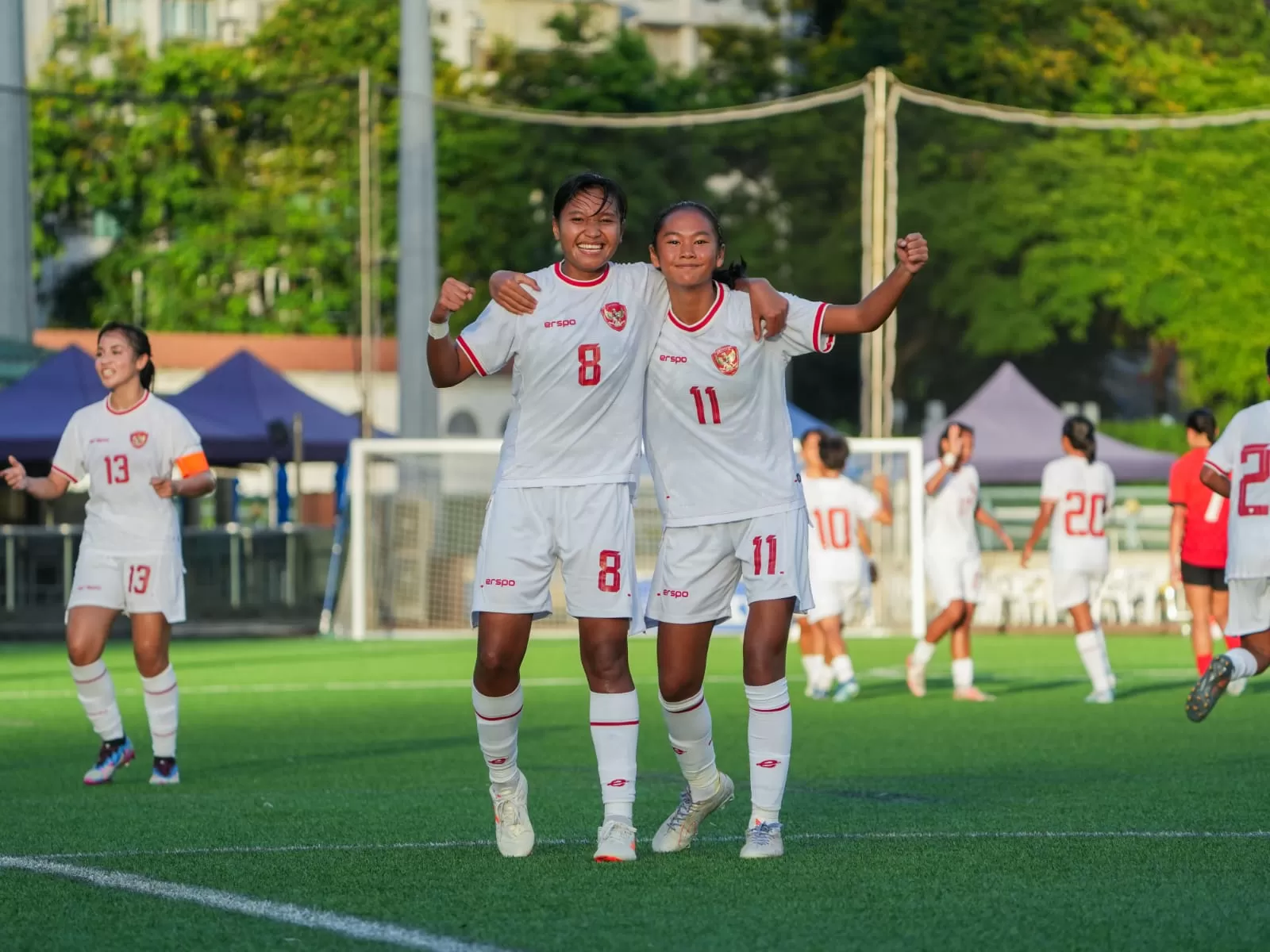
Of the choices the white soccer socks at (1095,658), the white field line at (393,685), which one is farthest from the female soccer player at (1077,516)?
the white field line at (393,685)

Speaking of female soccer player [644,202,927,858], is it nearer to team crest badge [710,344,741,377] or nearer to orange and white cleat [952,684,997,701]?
team crest badge [710,344,741,377]

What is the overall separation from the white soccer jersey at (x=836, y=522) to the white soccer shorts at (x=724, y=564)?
29.9 ft

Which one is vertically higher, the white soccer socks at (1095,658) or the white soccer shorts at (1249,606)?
the white soccer shorts at (1249,606)

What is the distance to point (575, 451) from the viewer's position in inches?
292

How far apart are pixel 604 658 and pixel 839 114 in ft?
129

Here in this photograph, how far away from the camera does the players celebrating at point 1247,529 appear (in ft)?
32.7

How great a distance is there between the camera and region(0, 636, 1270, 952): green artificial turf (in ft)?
20.3

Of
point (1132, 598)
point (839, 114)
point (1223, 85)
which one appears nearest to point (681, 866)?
point (1132, 598)

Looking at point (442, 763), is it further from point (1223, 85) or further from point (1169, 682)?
point (1223, 85)

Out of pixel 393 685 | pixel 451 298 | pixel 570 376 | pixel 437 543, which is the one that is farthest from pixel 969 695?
pixel 437 543

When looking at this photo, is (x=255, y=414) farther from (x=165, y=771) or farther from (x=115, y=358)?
(x=115, y=358)

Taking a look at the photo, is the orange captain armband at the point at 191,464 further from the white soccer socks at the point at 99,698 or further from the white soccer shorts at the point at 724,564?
the white soccer shorts at the point at 724,564

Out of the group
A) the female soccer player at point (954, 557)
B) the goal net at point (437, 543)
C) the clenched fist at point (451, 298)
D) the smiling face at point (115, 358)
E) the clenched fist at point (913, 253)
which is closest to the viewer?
the clenched fist at point (451, 298)

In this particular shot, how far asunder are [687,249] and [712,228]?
0.41ft
